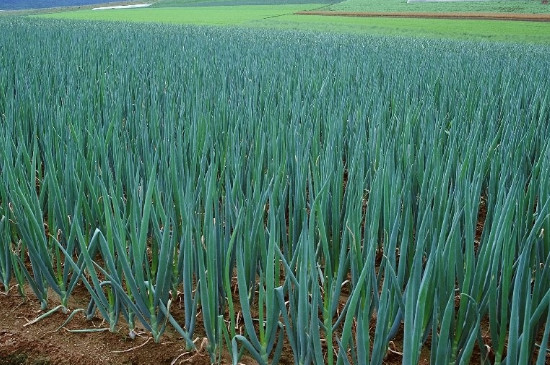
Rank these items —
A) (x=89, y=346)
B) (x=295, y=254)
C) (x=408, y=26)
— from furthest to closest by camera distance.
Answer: (x=408, y=26) → (x=89, y=346) → (x=295, y=254)

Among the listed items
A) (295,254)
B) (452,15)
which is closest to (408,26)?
(452,15)

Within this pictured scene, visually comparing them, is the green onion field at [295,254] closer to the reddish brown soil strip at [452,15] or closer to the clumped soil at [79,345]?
the clumped soil at [79,345]

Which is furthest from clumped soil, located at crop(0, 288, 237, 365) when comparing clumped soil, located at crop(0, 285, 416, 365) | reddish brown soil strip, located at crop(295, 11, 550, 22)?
reddish brown soil strip, located at crop(295, 11, 550, 22)

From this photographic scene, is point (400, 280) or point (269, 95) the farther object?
point (269, 95)

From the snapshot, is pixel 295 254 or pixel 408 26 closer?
pixel 295 254

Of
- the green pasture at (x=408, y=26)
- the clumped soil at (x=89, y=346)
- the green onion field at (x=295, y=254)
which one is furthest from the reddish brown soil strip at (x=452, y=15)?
the clumped soil at (x=89, y=346)

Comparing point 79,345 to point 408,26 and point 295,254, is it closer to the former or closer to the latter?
point 295,254

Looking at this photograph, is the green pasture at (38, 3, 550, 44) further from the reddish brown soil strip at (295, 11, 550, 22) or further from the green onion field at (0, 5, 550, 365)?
the green onion field at (0, 5, 550, 365)

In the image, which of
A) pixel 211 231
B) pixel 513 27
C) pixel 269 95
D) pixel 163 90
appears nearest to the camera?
pixel 211 231

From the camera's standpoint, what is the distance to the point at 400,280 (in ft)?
3.42

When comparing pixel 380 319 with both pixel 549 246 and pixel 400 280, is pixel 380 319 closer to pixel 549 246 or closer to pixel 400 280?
pixel 400 280

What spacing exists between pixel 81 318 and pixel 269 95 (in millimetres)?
1755

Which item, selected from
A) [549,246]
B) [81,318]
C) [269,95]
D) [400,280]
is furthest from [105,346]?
[269,95]

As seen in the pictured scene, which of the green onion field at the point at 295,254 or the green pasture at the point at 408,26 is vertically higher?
the green onion field at the point at 295,254
